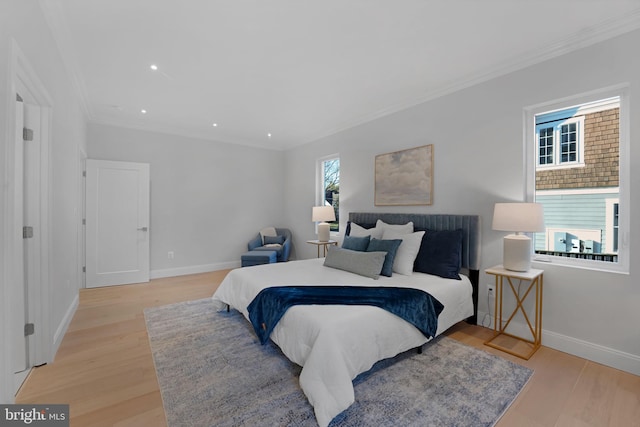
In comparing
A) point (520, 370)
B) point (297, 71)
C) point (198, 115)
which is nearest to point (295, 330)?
point (520, 370)

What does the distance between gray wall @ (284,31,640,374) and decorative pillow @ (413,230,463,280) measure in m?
0.34

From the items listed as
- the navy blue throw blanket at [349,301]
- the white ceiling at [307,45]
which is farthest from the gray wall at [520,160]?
the navy blue throw blanket at [349,301]

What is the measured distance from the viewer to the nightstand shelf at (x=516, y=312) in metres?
2.44

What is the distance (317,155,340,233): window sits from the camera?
5.16 m

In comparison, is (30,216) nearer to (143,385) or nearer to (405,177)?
(143,385)

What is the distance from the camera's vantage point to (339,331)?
1789mm

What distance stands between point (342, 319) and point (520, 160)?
7.75ft

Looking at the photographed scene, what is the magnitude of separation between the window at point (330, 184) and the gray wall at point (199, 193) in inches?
52.0

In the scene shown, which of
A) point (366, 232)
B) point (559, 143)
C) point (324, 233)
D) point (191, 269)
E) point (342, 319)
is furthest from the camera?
point (191, 269)

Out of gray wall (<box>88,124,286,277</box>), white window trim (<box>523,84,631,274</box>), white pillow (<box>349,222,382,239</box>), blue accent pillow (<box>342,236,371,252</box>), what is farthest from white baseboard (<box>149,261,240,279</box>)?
white window trim (<box>523,84,631,274</box>)

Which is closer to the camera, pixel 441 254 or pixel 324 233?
pixel 441 254

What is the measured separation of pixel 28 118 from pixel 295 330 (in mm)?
2591

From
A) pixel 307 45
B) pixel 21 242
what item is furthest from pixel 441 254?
pixel 21 242

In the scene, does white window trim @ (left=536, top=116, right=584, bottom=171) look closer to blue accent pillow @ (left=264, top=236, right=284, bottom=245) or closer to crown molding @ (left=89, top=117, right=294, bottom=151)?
blue accent pillow @ (left=264, top=236, right=284, bottom=245)
